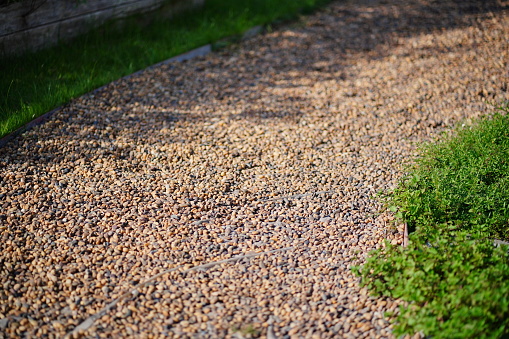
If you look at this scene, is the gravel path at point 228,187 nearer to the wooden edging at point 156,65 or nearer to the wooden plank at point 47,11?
the wooden edging at point 156,65

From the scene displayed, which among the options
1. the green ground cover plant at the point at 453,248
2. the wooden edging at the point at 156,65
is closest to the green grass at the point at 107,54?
the wooden edging at the point at 156,65

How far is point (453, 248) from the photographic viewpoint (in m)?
2.52

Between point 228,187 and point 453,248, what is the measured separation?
166 cm

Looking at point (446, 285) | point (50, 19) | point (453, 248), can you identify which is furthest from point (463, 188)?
point (50, 19)

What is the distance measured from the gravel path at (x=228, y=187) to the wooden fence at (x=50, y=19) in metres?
0.96

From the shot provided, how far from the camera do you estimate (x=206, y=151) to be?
156 inches

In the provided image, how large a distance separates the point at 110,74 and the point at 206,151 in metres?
1.70

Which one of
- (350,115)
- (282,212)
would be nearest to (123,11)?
(350,115)

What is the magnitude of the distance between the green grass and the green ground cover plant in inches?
124

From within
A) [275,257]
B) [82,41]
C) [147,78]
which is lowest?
[275,257]

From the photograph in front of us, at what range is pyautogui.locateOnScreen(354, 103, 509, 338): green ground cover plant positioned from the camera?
2.19 m

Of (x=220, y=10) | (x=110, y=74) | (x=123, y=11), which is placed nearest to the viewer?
(x=110, y=74)

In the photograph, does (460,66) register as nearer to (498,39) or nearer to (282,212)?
(498,39)

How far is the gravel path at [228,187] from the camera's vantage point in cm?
250
